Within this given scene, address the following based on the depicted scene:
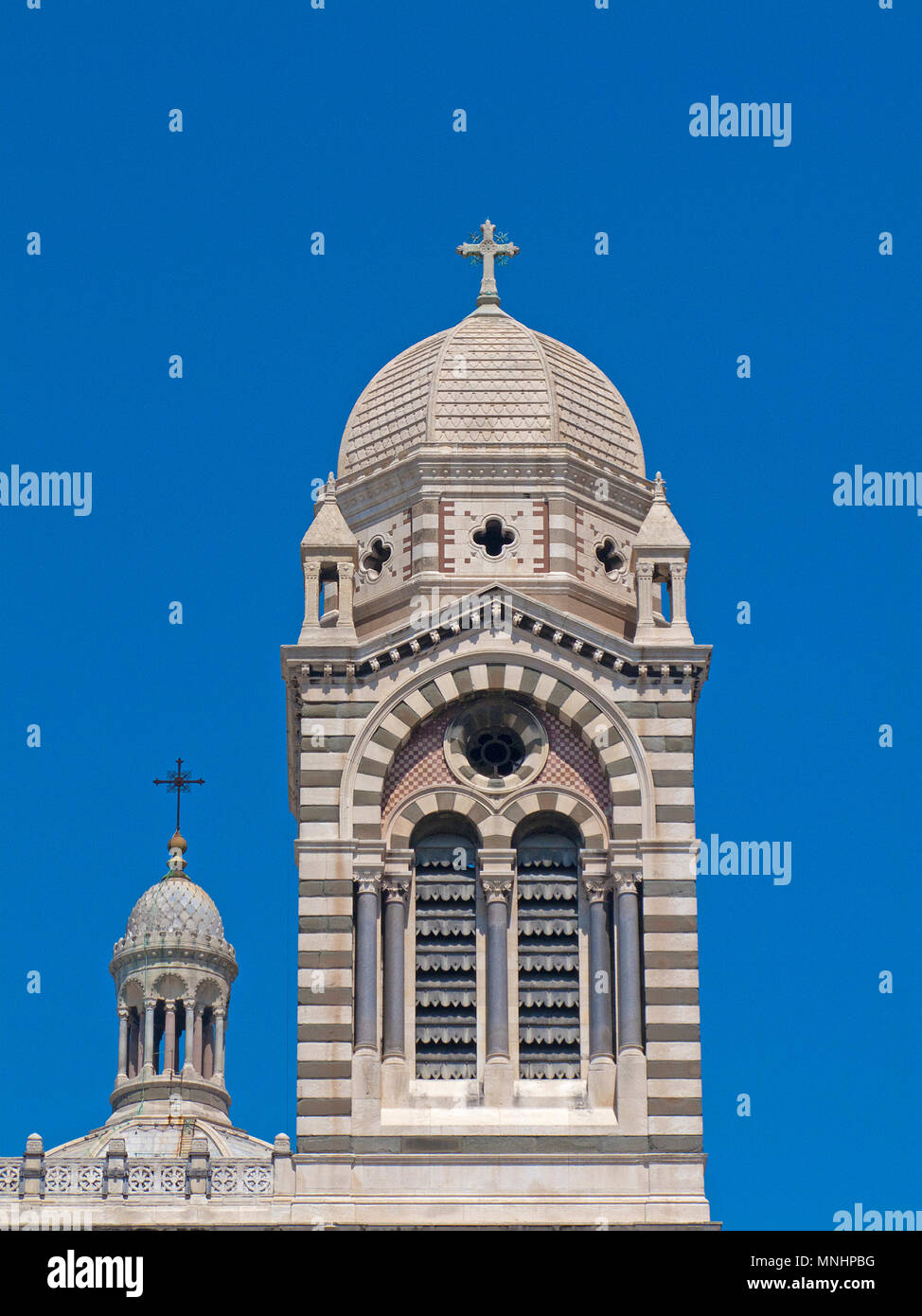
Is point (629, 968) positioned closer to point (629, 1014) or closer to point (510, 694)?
point (629, 1014)

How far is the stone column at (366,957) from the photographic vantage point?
62.0m

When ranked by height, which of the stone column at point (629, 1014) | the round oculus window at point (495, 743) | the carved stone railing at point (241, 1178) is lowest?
the carved stone railing at point (241, 1178)

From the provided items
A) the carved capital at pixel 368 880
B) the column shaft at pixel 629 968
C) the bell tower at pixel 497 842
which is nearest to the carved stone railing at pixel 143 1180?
the bell tower at pixel 497 842

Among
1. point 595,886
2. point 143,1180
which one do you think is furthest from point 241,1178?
point 595,886

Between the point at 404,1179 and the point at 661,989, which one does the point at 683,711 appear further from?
the point at 404,1179

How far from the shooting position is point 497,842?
209 ft

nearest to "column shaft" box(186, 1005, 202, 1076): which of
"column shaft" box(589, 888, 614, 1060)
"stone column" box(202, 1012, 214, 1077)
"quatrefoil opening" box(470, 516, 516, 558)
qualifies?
"stone column" box(202, 1012, 214, 1077)

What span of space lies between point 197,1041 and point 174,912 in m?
3.19

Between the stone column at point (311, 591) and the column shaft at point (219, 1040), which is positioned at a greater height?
the stone column at point (311, 591)

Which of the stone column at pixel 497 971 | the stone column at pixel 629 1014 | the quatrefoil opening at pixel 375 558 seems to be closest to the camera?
the stone column at pixel 629 1014

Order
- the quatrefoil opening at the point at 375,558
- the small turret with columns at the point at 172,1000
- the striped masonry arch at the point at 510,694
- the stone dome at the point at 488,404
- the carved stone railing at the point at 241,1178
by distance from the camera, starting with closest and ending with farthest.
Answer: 1. the carved stone railing at the point at 241,1178
2. the striped masonry arch at the point at 510,694
3. the quatrefoil opening at the point at 375,558
4. the stone dome at the point at 488,404
5. the small turret with columns at the point at 172,1000

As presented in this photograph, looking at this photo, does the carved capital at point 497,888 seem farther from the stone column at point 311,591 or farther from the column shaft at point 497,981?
the stone column at point 311,591

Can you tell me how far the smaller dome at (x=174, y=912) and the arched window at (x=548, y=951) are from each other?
24944mm
